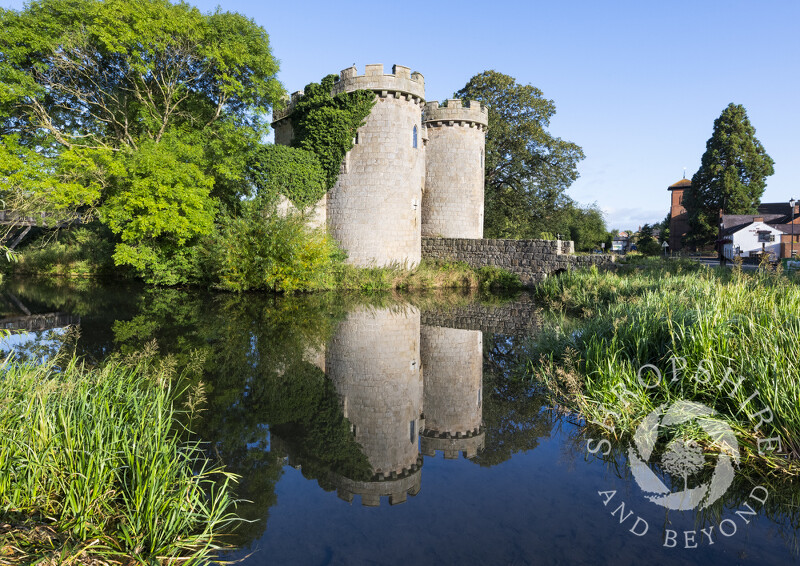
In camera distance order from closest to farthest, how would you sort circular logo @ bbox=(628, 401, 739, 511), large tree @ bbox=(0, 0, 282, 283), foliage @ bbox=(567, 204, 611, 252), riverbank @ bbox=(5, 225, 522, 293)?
circular logo @ bbox=(628, 401, 739, 511) < large tree @ bbox=(0, 0, 282, 283) < riverbank @ bbox=(5, 225, 522, 293) < foliage @ bbox=(567, 204, 611, 252)

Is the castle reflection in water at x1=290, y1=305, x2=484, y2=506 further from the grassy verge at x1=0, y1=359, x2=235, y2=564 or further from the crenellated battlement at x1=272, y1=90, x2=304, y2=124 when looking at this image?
the crenellated battlement at x1=272, y1=90, x2=304, y2=124

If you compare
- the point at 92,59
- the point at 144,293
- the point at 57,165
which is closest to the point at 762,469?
the point at 144,293

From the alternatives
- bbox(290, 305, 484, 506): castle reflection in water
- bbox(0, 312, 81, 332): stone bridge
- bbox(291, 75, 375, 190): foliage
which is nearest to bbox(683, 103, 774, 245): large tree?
bbox(291, 75, 375, 190): foliage


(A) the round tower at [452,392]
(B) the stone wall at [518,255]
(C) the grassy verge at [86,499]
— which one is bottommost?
(A) the round tower at [452,392]

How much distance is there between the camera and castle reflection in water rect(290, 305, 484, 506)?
14.8ft

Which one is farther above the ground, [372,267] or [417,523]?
[372,267]

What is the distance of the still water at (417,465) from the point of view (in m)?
3.28

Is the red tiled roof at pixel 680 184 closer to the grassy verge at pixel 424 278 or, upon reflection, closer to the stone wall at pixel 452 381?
the grassy verge at pixel 424 278

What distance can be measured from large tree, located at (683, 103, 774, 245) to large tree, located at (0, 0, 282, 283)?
3436 centimetres

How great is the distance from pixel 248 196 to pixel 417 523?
58.6 ft

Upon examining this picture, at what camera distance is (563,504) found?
12.7ft

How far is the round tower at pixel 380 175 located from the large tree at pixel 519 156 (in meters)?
9.19

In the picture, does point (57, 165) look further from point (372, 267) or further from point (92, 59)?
point (372, 267)

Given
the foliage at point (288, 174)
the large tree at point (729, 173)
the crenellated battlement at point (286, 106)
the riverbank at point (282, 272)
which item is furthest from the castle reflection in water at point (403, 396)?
the large tree at point (729, 173)
